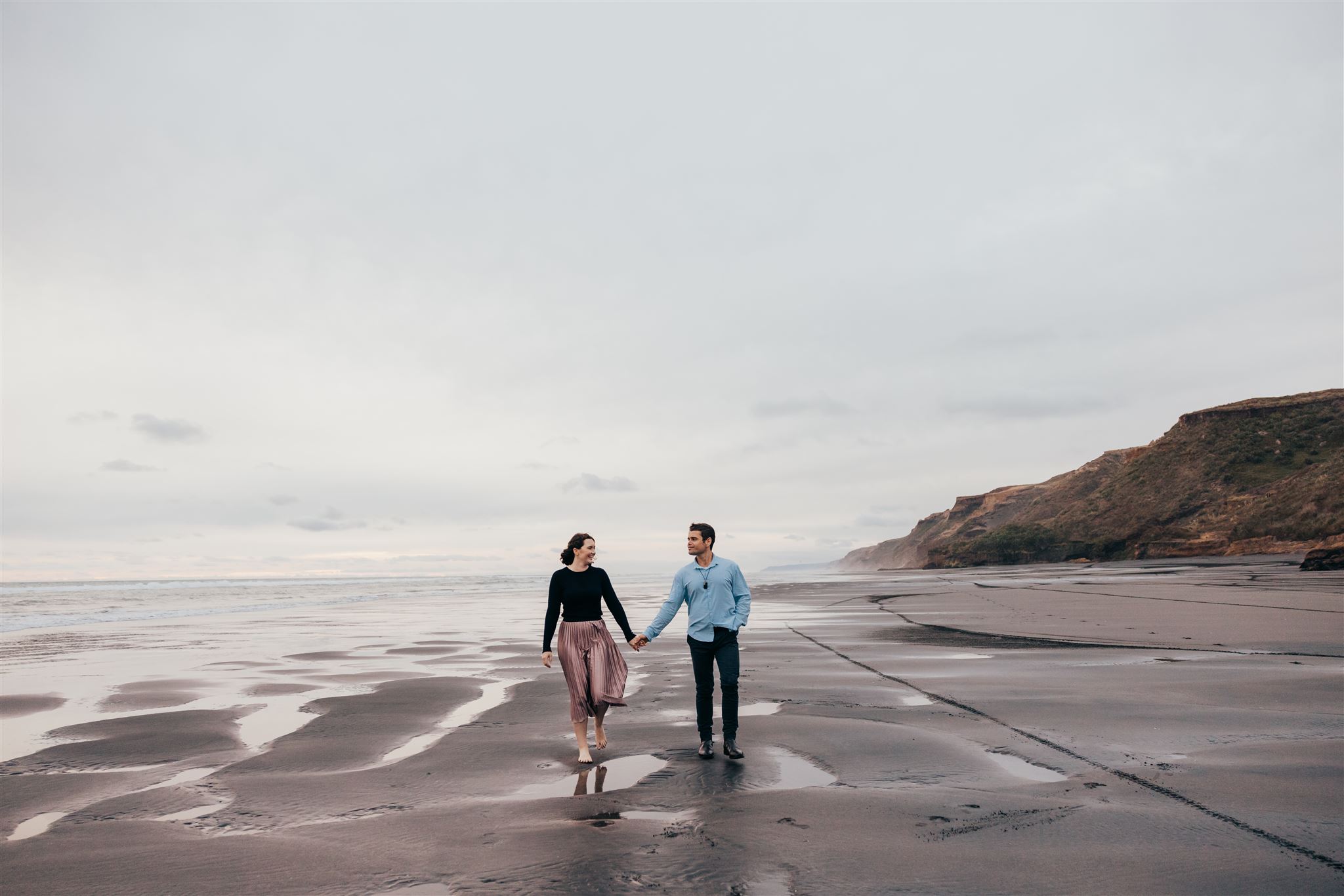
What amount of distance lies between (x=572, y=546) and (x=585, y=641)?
0.87 meters

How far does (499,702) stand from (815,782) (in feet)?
18.2

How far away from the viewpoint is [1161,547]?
7594cm

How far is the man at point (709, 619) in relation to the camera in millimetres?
7594

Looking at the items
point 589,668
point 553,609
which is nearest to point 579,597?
point 553,609

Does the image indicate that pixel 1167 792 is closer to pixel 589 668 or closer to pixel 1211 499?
pixel 589 668

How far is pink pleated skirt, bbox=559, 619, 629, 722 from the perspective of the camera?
7512 millimetres

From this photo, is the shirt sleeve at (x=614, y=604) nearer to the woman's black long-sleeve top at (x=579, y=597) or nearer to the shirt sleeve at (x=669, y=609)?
the woman's black long-sleeve top at (x=579, y=597)

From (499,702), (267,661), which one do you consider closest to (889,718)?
(499,702)

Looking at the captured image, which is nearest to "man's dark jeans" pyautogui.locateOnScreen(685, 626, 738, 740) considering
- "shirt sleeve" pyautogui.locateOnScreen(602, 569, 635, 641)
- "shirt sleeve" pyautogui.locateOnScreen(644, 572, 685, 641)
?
"shirt sleeve" pyautogui.locateOnScreen(644, 572, 685, 641)

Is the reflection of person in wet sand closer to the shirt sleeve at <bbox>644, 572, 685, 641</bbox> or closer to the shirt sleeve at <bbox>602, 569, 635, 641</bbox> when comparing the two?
the shirt sleeve at <bbox>602, 569, 635, 641</bbox>

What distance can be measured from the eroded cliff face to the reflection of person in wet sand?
72.5 meters

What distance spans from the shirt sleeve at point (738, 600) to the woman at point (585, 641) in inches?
39.3

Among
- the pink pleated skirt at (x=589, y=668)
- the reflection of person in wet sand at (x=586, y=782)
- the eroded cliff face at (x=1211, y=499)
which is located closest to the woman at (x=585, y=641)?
the pink pleated skirt at (x=589, y=668)

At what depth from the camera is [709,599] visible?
7.86 metres
